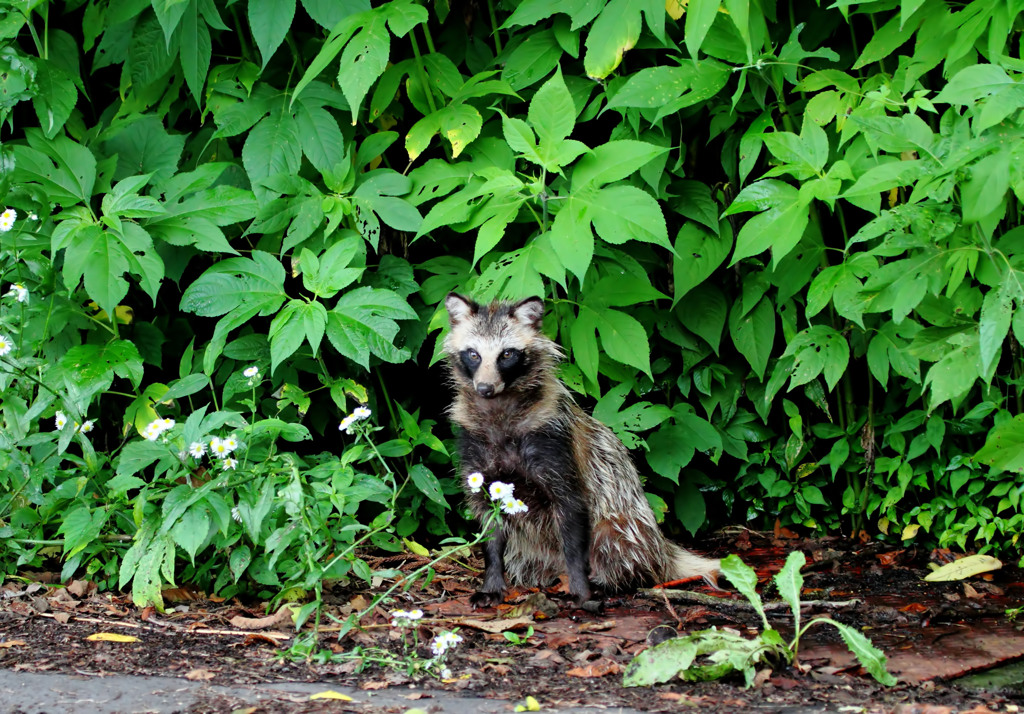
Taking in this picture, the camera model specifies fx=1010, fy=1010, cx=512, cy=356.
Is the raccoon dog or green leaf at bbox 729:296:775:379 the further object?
green leaf at bbox 729:296:775:379

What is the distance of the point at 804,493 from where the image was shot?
19.6ft

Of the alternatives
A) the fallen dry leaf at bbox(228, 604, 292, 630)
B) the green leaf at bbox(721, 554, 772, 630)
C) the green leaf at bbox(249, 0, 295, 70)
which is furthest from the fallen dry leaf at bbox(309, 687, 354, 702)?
the green leaf at bbox(249, 0, 295, 70)

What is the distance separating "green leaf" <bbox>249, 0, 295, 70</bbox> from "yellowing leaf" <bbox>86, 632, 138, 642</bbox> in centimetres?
266

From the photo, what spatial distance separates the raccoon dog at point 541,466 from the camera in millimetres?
5105

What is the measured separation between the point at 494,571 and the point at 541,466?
578 mm

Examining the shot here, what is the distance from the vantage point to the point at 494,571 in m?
5.09

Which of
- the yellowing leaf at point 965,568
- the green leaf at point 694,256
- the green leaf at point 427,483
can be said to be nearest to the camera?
the yellowing leaf at point 965,568

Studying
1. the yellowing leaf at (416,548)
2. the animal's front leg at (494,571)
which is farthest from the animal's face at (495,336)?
the yellowing leaf at (416,548)

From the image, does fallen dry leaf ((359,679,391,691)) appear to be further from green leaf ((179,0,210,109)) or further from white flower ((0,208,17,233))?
green leaf ((179,0,210,109))

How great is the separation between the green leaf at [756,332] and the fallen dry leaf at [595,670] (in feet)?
7.27

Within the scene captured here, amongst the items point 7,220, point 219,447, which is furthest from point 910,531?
point 7,220

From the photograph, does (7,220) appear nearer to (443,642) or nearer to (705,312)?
(443,642)

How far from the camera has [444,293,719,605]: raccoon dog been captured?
511 centimetres

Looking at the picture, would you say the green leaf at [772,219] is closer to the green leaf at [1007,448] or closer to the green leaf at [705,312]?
the green leaf at [705,312]
